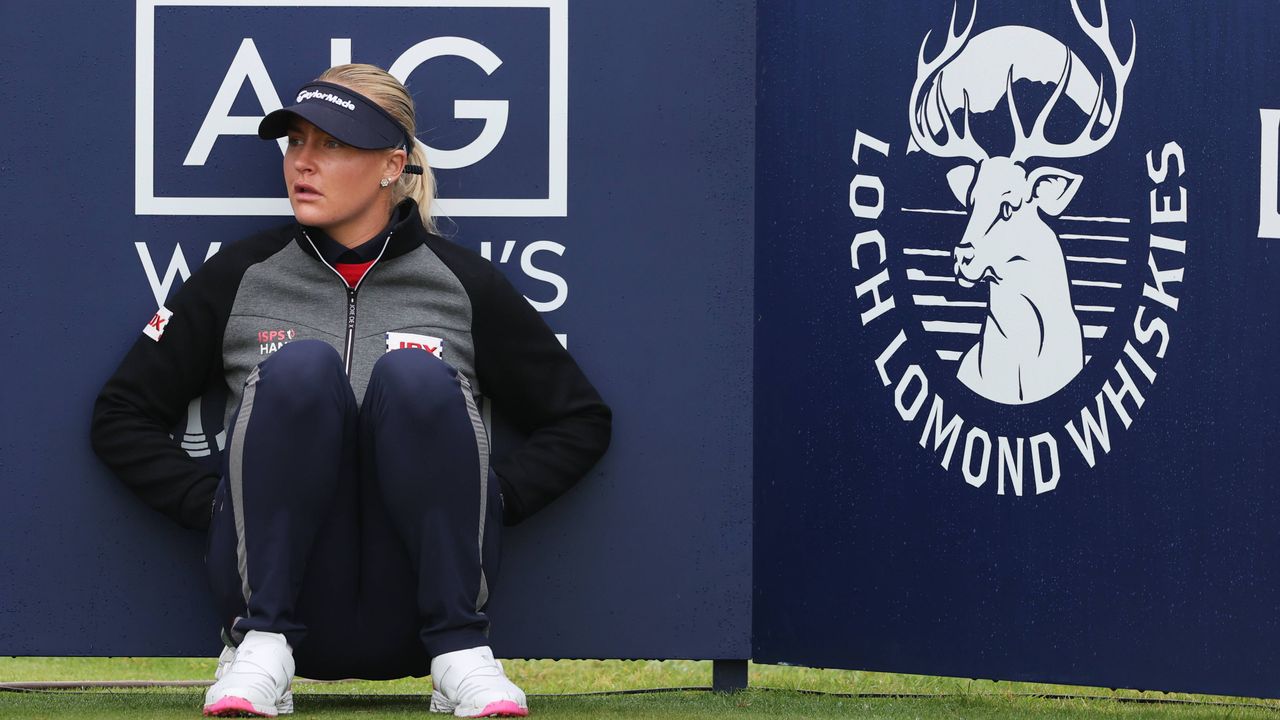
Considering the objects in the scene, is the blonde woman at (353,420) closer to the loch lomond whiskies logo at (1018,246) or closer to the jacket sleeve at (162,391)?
the jacket sleeve at (162,391)

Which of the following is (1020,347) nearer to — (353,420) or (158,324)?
(353,420)

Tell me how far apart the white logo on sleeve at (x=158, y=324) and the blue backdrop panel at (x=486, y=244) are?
0.12 m

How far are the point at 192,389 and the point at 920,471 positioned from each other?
141cm

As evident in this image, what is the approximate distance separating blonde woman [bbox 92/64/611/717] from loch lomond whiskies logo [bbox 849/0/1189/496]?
749 millimetres

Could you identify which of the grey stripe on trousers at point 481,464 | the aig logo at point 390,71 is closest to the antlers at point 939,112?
the aig logo at point 390,71

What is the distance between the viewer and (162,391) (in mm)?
2816

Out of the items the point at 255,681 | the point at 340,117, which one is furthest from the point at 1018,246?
the point at 255,681

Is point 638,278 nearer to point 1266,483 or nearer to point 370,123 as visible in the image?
point 370,123

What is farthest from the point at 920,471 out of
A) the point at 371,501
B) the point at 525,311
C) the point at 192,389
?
the point at 192,389

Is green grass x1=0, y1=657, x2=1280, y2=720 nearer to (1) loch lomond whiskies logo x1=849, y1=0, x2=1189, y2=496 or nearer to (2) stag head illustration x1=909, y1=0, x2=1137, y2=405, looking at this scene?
(1) loch lomond whiskies logo x1=849, y1=0, x2=1189, y2=496

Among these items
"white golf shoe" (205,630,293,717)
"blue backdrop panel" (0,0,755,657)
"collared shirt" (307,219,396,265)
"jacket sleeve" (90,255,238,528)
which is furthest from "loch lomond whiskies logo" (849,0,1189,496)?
"white golf shoe" (205,630,293,717)

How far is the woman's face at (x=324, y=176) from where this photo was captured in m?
2.78

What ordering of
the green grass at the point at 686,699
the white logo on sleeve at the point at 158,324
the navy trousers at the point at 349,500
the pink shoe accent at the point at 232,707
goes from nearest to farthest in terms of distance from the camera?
the pink shoe accent at the point at 232,707
the navy trousers at the point at 349,500
the green grass at the point at 686,699
the white logo on sleeve at the point at 158,324

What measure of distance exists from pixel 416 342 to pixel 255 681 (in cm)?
70
